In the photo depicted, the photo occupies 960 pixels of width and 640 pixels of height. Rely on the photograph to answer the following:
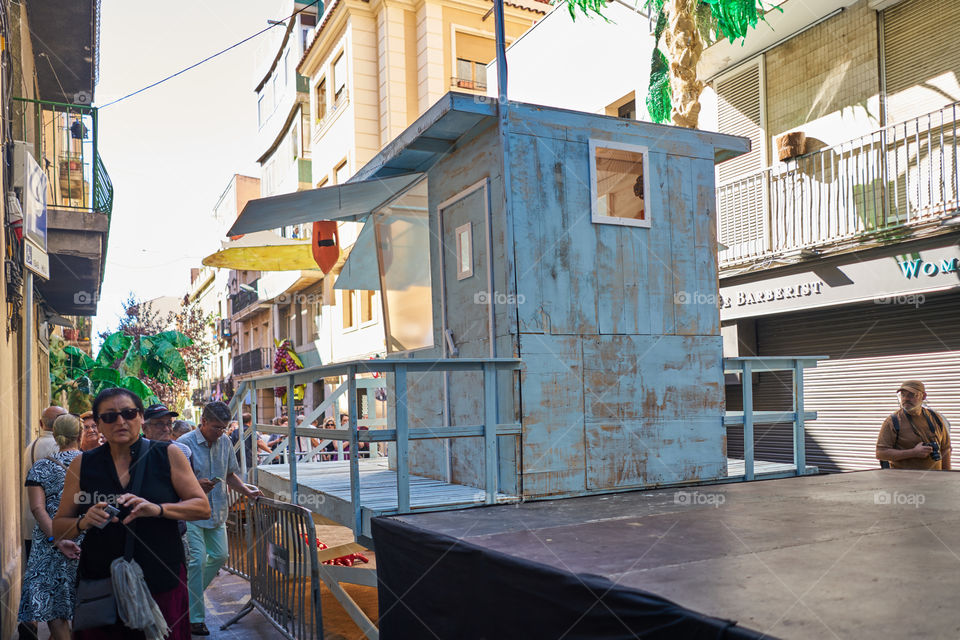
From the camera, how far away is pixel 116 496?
395 cm

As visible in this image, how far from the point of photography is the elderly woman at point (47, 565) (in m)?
5.41

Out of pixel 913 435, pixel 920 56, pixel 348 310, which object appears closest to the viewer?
pixel 913 435

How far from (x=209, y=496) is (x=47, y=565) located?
1573 mm

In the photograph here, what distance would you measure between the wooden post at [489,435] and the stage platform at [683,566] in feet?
0.83

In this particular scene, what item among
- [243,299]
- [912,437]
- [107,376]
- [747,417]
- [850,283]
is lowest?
[912,437]

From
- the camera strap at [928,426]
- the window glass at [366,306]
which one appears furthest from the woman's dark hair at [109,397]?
the window glass at [366,306]

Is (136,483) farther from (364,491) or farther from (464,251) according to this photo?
(464,251)

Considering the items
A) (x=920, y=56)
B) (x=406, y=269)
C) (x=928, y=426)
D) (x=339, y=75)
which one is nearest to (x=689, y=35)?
(x=920, y=56)

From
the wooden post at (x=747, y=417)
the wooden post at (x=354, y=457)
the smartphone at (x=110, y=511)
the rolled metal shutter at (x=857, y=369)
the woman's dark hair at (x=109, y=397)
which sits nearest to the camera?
the smartphone at (x=110, y=511)

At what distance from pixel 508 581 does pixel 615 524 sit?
128cm

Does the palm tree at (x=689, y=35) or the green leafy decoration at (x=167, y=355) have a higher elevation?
the palm tree at (x=689, y=35)

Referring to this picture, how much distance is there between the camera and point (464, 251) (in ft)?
22.9

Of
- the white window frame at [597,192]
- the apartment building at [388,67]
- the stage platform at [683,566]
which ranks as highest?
the apartment building at [388,67]

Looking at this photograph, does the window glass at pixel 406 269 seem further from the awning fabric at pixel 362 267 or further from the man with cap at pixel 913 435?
the man with cap at pixel 913 435
